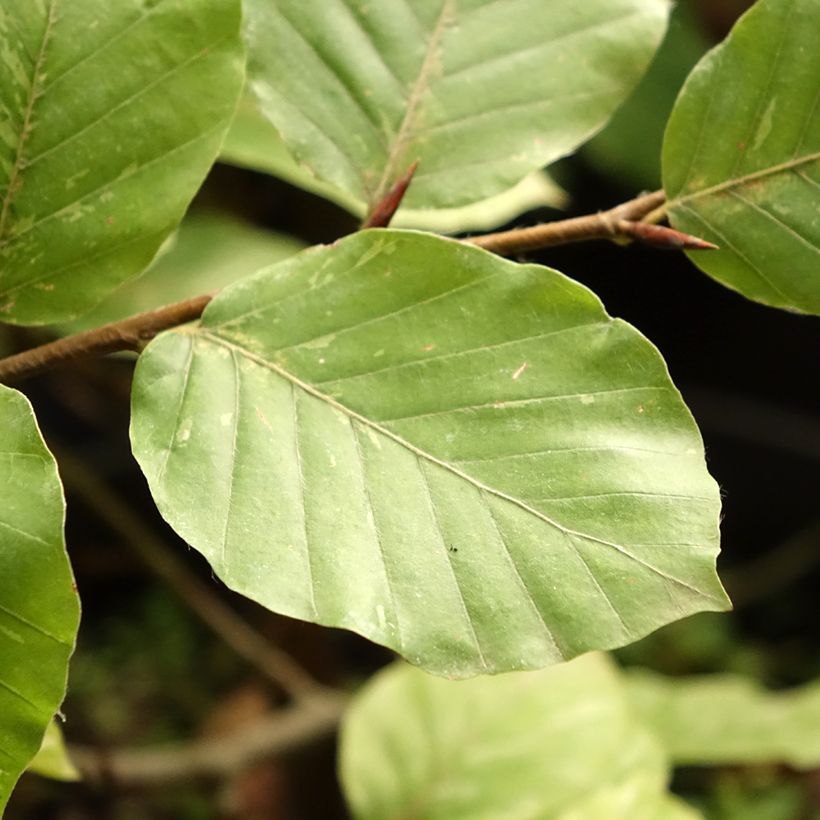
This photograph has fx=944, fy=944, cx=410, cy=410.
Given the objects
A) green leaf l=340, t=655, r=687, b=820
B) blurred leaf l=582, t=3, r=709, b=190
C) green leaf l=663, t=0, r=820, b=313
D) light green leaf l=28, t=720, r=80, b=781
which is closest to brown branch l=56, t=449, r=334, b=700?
green leaf l=340, t=655, r=687, b=820

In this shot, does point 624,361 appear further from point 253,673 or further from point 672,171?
point 253,673

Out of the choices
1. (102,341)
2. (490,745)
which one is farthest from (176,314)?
(490,745)

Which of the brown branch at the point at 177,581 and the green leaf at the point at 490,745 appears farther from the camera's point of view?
the brown branch at the point at 177,581

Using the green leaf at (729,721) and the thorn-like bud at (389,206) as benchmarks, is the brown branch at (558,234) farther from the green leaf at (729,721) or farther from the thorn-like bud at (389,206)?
the green leaf at (729,721)

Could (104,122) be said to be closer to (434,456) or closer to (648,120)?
(434,456)

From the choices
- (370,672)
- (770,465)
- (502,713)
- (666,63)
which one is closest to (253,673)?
(370,672)

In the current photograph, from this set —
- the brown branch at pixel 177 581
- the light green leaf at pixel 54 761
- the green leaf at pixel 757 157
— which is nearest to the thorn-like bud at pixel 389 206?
the green leaf at pixel 757 157

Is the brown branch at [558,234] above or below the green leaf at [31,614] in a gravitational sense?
below
